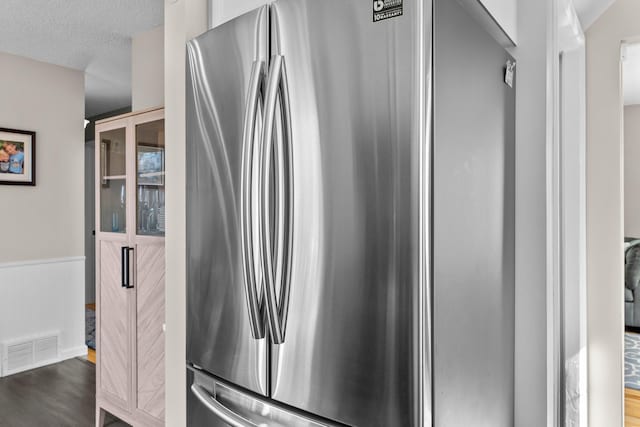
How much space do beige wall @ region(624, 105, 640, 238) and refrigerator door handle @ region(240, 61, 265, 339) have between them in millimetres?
4757

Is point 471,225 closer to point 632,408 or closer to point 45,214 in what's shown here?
point 632,408

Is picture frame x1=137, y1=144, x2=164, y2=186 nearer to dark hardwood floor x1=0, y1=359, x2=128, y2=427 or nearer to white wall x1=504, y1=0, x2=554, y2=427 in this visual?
dark hardwood floor x1=0, y1=359, x2=128, y2=427

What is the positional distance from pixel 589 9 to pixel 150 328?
2.58m

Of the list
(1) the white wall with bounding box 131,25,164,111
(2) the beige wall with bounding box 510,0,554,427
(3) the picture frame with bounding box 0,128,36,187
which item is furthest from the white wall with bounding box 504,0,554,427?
(3) the picture frame with bounding box 0,128,36,187

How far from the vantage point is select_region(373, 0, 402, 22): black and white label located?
81 centimetres

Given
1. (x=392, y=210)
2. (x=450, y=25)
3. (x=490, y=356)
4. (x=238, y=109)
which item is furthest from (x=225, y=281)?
(x=450, y=25)

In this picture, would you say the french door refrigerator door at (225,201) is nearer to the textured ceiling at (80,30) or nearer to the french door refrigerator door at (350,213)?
the french door refrigerator door at (350,213)

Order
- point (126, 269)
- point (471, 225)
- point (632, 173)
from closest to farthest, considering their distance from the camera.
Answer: point (471, 225)
point (126, 269)
point (632, 173)

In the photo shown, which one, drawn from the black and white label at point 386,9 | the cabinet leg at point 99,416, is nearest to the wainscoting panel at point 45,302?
the cabinet leg at point 99,416

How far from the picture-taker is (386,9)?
2.72 ft

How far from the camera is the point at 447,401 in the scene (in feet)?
2.81

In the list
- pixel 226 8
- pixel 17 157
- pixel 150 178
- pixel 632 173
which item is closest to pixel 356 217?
pixel 226 8

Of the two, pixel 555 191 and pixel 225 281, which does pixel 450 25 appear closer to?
pixel 555 191

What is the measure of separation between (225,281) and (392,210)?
1.87 feet
